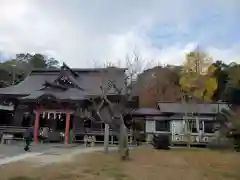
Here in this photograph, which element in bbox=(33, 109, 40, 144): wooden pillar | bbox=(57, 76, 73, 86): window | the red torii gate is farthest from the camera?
bbox=(57, 76, 73, 86): window

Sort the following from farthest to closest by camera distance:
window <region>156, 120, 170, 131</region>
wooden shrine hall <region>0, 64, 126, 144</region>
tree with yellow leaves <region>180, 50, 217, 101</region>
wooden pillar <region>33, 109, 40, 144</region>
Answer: tree with yellow leaves <region>180, 50, 217, 101</region>, window <region>156, 120, 170, 131</region>, wooden shrine hall <region>0, 64, 126, 144</region>, wooden pillar <region>33, 109, 40, 144</region>

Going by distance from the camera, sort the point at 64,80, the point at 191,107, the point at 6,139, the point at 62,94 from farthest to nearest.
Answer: the point at 64,80 → the point at 191,107 → the point at 62,94 → the point at 6,139

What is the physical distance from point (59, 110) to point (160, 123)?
32.6 feet

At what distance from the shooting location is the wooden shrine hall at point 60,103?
1014 inches

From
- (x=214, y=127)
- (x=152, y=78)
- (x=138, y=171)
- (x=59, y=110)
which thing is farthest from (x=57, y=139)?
(x=152, y=78)

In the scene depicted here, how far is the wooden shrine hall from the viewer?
2575 centimetres

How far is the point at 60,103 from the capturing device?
26078 millimetres

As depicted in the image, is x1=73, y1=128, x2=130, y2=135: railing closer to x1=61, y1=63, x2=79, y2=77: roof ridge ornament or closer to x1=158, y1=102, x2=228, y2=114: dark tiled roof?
x1=158, y1=102, x2=228, y2=114: dark tiled roof

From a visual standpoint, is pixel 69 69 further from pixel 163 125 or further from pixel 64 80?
pixel 163 125

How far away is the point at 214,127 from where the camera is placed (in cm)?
2809

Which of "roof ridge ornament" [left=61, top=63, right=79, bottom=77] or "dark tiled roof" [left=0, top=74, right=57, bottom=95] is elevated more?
"roof ridge ornament" [left=61, top=63, right=79, bottom=77]

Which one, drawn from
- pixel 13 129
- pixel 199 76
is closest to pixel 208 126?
pixel 199 76

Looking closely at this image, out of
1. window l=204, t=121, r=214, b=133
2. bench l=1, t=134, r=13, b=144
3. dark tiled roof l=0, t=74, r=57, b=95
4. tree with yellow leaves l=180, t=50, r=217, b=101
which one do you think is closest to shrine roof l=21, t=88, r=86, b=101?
dark tiled roof l=0, t=74, r=57, b=95

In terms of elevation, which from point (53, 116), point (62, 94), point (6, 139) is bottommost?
point (6, 139)
